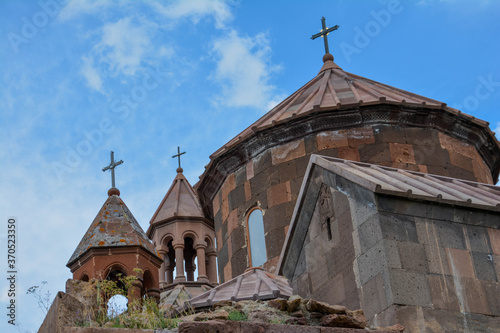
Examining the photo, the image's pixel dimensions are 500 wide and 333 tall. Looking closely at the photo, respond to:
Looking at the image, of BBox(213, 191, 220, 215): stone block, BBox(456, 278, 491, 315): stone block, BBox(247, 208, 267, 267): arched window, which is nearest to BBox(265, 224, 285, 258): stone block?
BBox(247, 208, 267, 267): arched window

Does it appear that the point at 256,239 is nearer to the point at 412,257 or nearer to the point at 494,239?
the point at 494,239

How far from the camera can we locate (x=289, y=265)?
30.6 feet

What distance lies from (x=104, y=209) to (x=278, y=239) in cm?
266

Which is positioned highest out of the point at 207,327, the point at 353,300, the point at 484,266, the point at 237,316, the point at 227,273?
the point at 227,273

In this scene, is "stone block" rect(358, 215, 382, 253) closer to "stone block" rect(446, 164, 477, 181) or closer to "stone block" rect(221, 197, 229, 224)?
"stone block" rect(446, 164, 477, 181)

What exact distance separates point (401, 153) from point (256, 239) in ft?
8.00

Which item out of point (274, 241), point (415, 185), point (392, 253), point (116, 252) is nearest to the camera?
point (392, 253)

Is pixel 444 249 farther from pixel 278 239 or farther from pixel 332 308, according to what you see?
pixel 278 239

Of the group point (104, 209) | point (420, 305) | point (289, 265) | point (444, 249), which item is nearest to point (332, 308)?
point (420, 305)

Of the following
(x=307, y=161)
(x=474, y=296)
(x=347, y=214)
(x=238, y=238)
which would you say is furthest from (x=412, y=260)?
(x=238, y=238)

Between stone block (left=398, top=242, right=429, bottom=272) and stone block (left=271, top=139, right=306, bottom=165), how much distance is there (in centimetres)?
489

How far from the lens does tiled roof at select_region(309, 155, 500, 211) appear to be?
306 inches

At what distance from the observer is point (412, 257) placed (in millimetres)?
7480

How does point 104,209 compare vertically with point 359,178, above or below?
above
